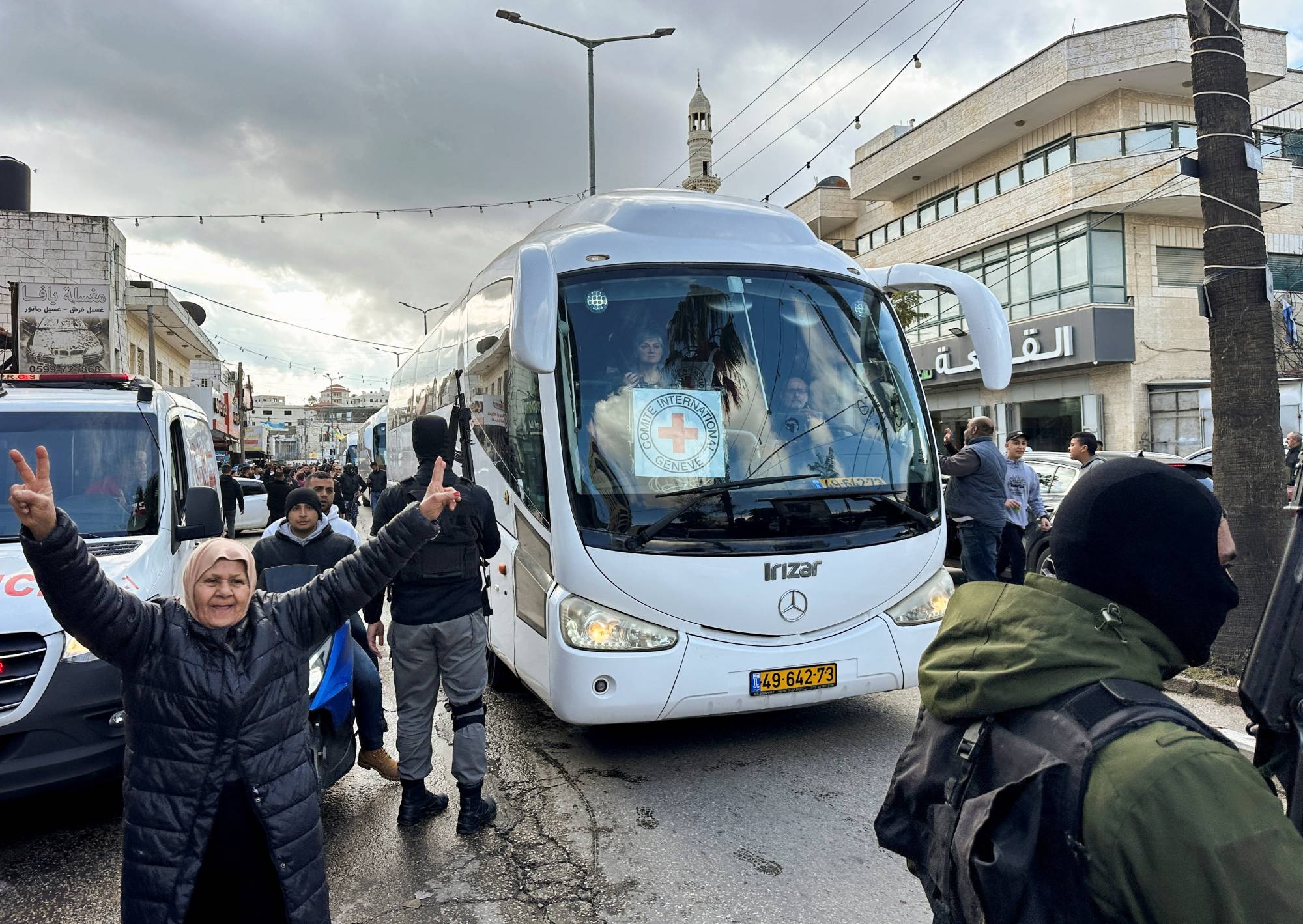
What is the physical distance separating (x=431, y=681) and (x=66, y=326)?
23977mm

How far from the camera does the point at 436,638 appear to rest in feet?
13.5

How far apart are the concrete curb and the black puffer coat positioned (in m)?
5.55

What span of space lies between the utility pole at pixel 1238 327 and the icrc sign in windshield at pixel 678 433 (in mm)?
4065

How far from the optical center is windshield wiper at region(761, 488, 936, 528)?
4.68 m

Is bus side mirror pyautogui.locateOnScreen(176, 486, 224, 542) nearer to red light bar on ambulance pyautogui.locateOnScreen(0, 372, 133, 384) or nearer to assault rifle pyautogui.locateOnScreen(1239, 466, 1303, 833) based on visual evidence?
red light bar on ambulance pyautogui.locateOnScreen(0, 372, 133, 384)

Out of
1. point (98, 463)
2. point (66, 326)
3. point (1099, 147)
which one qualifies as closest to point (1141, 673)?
point (98, 463)

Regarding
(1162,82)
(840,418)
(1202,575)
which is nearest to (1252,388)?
(840,418)

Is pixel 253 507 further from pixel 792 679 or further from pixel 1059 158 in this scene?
pixel 1059 158

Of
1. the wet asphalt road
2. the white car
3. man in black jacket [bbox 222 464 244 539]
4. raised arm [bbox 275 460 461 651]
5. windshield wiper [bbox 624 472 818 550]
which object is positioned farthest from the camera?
the white car

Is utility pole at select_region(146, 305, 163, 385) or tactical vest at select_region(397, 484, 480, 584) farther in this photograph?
utility pole at select_region(146, 305, 163, 385)

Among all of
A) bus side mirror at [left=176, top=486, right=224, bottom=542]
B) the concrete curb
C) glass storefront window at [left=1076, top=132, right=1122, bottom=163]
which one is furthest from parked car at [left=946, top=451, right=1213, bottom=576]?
glass storefront window at [left=1076, top=132, right=1122, bottom=163]

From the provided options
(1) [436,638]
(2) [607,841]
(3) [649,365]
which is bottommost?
(2) [607,841]

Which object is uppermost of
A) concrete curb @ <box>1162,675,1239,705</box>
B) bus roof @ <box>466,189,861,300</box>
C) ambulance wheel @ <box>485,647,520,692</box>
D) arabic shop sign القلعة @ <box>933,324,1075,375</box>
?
arabic shop sign القلعة @ <box>933,324,1075,375</box>

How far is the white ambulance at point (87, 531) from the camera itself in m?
3.68
